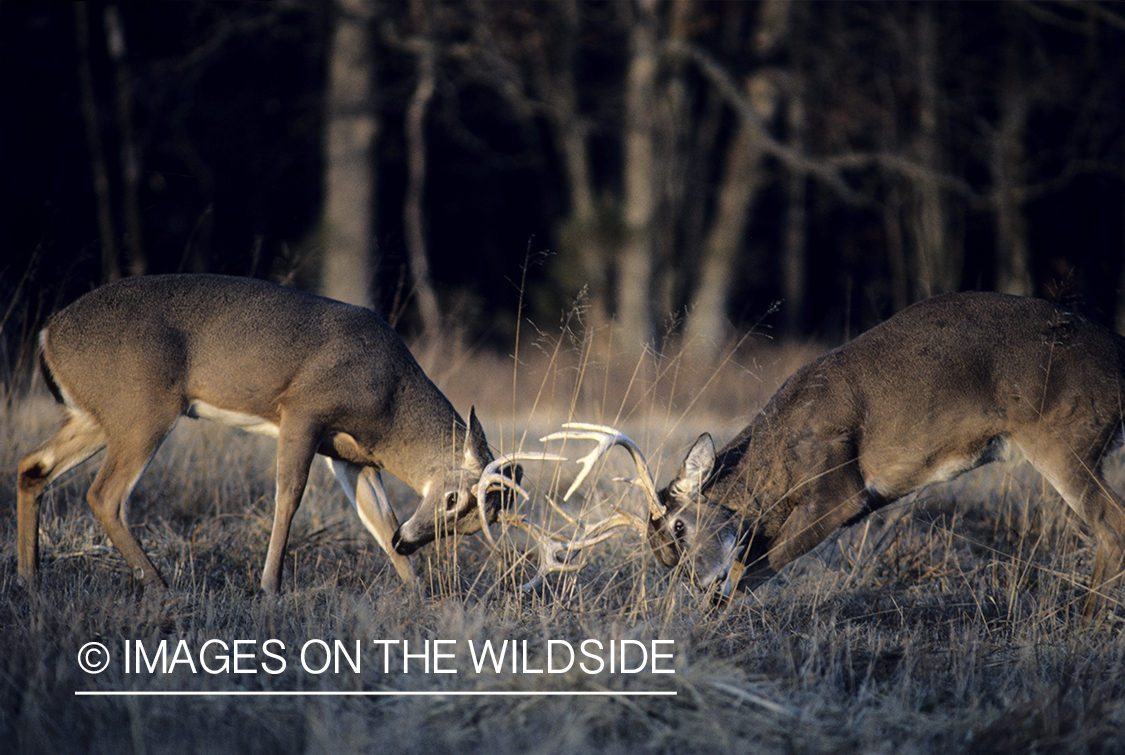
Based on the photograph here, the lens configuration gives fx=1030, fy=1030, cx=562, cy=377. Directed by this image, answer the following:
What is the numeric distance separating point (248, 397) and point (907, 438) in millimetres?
3408

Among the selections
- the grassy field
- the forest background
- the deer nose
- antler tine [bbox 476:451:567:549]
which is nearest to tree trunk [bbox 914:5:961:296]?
the forest background

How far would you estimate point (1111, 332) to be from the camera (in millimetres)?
5523

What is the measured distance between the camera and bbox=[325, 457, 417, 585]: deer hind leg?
5707 mm

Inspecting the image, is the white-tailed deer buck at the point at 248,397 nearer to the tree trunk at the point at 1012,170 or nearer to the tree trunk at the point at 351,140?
the tree trunk at the point at 351,140

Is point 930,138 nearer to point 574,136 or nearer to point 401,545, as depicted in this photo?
point 574,136

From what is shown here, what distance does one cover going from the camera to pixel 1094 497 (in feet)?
16.9

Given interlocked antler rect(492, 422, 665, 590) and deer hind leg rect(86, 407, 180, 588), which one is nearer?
interlocked antler rect(492, 422, 665, 590)

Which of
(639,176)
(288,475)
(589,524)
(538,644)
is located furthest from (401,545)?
(639,176)

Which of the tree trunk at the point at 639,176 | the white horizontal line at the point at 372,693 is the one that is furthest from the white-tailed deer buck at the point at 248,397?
the tree trunk at the point at 639,176

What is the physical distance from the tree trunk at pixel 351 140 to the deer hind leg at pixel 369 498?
8.29 metres

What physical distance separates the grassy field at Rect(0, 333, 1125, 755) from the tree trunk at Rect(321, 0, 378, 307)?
306 inches

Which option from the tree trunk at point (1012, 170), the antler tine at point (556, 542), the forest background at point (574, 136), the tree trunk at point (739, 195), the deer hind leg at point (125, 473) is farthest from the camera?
the tree trunk at point (739, 195)
